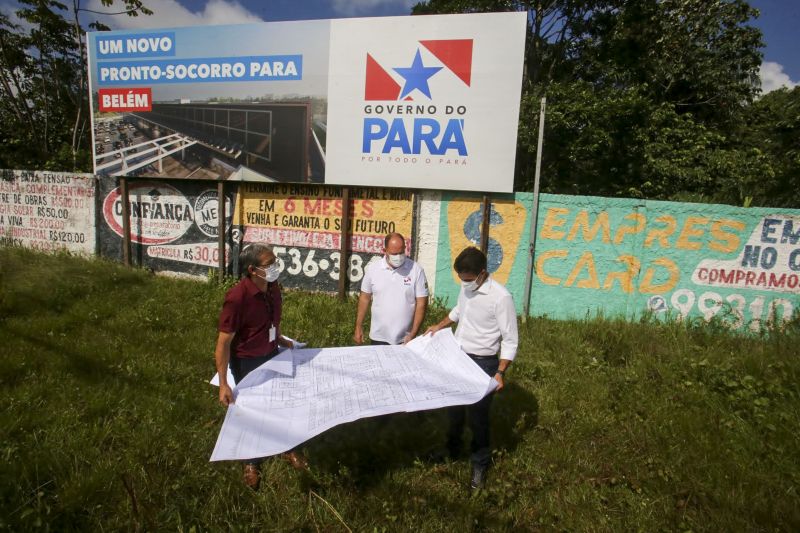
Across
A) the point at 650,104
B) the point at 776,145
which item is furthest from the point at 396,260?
the point at 776,145

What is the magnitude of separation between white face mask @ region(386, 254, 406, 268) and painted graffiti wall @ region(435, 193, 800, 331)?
3043 millimetres

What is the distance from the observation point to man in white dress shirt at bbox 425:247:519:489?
298cm

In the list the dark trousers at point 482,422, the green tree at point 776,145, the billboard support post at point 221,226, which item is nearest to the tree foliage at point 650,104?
the green tree at point 776,145

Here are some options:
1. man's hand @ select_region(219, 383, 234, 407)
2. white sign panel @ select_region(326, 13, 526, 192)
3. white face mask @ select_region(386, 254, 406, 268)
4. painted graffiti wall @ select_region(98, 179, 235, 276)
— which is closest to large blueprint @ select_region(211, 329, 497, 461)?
man's hand @ select_region(219, 383, 234, 407)

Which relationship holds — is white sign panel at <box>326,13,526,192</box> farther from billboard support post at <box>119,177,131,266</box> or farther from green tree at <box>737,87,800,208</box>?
billboard support post at <box>119,177,131,266</box>

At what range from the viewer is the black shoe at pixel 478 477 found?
3112 millimetres

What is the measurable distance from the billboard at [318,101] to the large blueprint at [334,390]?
4065 mm

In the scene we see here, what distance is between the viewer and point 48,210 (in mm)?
8828

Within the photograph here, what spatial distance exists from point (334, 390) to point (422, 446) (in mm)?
1293

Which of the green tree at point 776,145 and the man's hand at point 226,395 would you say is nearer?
the man's hand at point 226,395

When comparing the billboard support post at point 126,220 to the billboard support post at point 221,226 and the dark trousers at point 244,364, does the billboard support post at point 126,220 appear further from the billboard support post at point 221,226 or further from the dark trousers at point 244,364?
the dark trousers at point 244,364

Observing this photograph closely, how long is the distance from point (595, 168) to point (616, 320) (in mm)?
7538

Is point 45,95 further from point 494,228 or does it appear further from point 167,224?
point 494,228

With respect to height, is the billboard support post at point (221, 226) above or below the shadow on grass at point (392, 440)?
above
